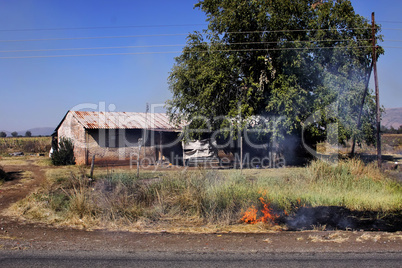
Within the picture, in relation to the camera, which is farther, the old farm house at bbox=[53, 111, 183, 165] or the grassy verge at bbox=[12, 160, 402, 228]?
the old farm house at bbox=[53, 111, 183, 165]

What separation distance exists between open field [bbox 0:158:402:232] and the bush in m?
13.7

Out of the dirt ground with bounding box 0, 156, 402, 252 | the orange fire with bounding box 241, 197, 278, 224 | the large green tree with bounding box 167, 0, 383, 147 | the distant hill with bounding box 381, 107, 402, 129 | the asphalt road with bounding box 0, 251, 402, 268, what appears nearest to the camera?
the asphalt road with bounding box 0, 251, 402, 268

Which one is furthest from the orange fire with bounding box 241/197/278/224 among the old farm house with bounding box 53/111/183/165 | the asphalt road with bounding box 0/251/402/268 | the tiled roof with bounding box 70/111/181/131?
the tiled roof with bounding box 70/111/181/131

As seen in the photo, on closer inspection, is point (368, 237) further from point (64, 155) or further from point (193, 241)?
point (64, 155)

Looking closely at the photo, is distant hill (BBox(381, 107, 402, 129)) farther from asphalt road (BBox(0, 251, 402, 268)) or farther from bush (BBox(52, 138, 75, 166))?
asphalt road (BBox(0, 251, 402, 268))

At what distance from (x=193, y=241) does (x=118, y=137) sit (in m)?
19.6

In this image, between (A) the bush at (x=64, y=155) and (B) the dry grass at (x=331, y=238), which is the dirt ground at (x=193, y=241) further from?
(A) the bush at (x=64, y=155)

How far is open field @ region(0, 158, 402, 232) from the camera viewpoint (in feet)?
28.9

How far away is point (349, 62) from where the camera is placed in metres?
20.7

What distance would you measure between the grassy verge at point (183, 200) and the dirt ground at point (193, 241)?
2.37 feet

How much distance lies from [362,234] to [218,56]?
50.7 ft

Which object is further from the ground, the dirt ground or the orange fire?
the orange fire

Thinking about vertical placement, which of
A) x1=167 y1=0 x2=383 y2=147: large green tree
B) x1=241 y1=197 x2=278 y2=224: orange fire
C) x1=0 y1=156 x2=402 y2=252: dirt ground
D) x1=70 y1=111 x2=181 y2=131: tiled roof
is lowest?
x1=0 y1=156 x2=402 y2=252: dirt ground

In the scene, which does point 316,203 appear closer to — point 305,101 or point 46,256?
point 46,256
